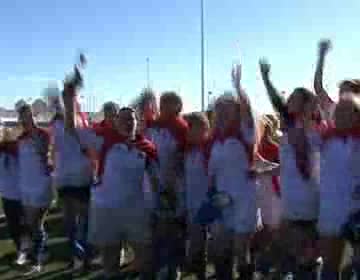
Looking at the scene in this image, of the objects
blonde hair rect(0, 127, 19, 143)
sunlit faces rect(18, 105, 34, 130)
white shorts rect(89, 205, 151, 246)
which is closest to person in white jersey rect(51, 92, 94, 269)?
sunlit faces rect(18, 105, 34, 130)

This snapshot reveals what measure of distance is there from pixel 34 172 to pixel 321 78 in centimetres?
317

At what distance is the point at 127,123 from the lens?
5.13m

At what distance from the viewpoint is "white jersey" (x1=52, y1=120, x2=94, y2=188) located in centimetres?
648

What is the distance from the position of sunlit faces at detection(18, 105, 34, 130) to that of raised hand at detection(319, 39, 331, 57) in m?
3.13

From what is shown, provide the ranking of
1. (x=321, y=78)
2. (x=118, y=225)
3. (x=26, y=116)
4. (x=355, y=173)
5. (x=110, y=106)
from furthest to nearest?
1. (x=26, y=116)
2. (x=110, y=106)
3. (x=321, y=78)
4. (x=118, y=225)
5. (x=355, y=173)

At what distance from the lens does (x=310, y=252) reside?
5020 mm

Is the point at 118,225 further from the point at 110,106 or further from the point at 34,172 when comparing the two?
the point at 34,172

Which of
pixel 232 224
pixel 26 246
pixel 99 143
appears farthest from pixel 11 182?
pixel 232 224

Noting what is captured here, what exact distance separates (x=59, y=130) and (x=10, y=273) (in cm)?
168

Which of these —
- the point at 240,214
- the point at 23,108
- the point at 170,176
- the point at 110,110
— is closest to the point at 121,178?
the point at 170,176

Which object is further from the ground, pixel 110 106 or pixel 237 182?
pixel 110 106

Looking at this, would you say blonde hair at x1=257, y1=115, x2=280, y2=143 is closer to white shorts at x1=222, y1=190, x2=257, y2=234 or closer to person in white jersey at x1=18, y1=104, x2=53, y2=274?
white shorts at x1=222, y1=190, x2=257, y2=234

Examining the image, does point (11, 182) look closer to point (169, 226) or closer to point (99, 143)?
point (99, 143)

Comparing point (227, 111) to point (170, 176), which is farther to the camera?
point (170, 176)
